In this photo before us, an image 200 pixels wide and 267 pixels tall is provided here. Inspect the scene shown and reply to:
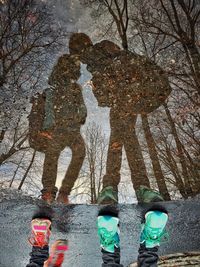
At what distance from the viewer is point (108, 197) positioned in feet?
13.3

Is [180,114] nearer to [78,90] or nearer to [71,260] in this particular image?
[78,90]

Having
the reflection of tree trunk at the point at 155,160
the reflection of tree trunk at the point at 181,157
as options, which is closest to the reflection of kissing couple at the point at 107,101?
the reflection of tree trunk at the point at 155,160

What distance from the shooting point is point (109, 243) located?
3.29 meters

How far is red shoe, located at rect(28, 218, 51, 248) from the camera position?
11.7 feet

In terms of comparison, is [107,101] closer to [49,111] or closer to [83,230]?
[49,111]

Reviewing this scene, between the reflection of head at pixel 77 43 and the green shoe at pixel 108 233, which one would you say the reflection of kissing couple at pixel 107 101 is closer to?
the reflection of head at pixel 77 43

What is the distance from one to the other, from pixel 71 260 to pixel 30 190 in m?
0.97

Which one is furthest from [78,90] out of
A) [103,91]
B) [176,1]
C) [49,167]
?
[176,1]

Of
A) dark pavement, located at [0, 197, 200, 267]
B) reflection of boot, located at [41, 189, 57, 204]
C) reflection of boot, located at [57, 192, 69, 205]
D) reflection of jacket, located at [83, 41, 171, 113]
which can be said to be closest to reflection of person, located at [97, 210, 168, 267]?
dark pavement, located at [0, 197, 200, 267]

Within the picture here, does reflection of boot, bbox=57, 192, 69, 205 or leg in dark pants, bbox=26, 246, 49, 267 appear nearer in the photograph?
leg in dark pants, bbox=26, 246, 49, 267

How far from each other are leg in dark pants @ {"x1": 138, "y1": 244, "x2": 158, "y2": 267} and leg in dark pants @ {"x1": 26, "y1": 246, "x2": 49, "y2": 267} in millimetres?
981

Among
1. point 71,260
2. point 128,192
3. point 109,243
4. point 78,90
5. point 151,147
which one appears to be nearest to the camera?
point 109,243

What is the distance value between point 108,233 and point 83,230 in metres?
0.67

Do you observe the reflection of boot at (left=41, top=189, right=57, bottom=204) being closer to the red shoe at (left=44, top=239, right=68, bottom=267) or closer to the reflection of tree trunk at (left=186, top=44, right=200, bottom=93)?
the red shoe at (left=44, top=239, right=68, bottom=267)
